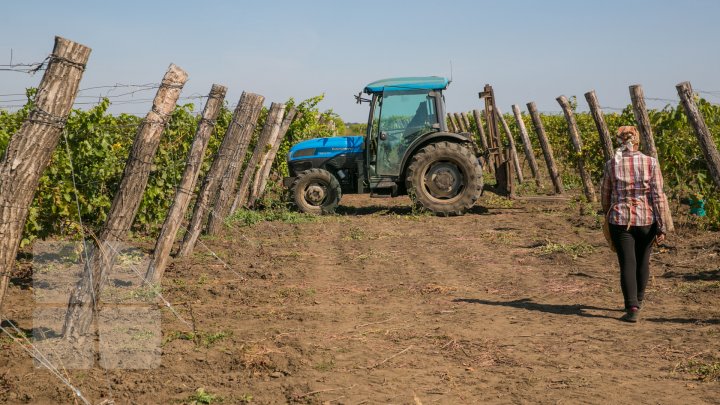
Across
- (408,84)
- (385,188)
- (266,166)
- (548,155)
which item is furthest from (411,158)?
(548,155)

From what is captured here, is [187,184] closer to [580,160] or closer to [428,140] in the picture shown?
[428,140]

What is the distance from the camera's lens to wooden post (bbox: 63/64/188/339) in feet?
18.9

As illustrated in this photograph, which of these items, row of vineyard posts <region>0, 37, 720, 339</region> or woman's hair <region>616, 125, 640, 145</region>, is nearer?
row of vineyard posts <region>0, 37, 720, 339</region>

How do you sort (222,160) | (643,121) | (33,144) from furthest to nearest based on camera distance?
(643,121)
(222,160)
(33,144)

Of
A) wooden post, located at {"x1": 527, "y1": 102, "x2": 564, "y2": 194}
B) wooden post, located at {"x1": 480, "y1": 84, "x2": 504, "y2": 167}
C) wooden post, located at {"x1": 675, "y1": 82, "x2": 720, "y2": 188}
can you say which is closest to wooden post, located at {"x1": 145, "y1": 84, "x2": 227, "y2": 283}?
wooden post, located at {"x1": 675, "y1": 82, "x2": 720, "y2": 188}

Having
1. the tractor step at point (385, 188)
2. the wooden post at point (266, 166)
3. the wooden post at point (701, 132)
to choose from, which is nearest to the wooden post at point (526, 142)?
the tractor step at point (385, 188)

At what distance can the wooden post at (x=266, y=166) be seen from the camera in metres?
14.6

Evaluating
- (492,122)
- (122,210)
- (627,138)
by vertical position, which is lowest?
(122,210)

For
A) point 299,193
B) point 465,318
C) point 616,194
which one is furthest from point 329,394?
point 299,193

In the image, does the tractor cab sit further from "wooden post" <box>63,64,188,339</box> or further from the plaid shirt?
"wooden post" <box>63,64,188,339</box>

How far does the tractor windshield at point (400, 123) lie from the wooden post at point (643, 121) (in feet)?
12.1

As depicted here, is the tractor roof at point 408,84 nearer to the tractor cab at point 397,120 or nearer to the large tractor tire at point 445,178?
the tractor cab at point 397,120

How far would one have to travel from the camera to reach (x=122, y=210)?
5.92m

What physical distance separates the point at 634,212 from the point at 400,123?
285 inches
